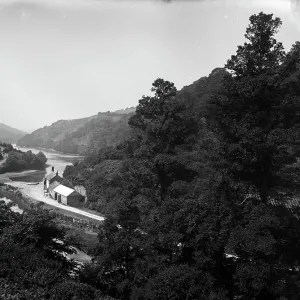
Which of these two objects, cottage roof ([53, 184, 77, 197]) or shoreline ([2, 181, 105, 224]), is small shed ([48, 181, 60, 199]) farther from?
cottage roof ([53, 184, 77, 197])

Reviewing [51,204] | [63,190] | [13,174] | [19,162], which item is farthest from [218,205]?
[19,162]

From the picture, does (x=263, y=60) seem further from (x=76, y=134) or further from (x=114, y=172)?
(x=76, y=134)

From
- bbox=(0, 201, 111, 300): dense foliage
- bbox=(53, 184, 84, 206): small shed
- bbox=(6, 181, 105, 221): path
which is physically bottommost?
bbox=(6, 181, 105, 221): path

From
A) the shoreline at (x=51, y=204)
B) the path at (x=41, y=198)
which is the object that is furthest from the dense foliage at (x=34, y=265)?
the path at (x=41, y=198)

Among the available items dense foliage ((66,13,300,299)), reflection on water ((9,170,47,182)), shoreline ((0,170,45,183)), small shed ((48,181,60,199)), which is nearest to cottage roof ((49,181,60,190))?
small shed ((48,181,60,199))

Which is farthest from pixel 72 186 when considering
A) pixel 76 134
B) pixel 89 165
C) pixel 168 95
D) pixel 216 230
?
pixel 76 134

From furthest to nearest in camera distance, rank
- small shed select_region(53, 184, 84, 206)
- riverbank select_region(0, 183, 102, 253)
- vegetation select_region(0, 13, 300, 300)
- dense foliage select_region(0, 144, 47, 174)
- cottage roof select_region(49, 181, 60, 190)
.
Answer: dense foliage select_region(0, 144, 47, 174), cottage roof select_region(49, 181, 60, 190), small shed select_region(53, 184, 84, 206), riverbank select_region(0, 183, 102, 253), vegetation select_region(0, 13, 300, 300)

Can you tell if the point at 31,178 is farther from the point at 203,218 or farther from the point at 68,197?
the point at 203,218
